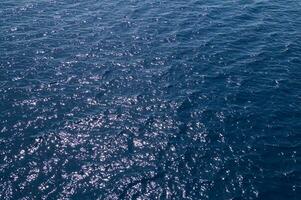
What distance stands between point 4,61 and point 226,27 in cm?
4669

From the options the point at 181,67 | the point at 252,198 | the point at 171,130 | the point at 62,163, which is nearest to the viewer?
the point at 252,198

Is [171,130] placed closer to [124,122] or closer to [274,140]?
[124,122]

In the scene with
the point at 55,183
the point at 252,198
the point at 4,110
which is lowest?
the point at 252,198

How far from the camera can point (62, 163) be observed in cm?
4631

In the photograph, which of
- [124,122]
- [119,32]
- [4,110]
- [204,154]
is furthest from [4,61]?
[204,154]

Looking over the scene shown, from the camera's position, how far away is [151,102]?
186 feet

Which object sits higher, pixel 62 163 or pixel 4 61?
pixel 4 61

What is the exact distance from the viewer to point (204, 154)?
4722cm

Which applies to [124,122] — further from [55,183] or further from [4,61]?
[4,61]

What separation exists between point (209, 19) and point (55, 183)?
175ft

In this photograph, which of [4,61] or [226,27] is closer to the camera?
[4,61]

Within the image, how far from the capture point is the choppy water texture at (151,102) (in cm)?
4406

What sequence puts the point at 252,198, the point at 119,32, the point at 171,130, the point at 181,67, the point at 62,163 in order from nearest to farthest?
the point at 252,198 → the point at 62,163 → the point at 171,130 → the point at 181,67 → the point at 119,32

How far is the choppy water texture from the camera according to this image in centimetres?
4406
